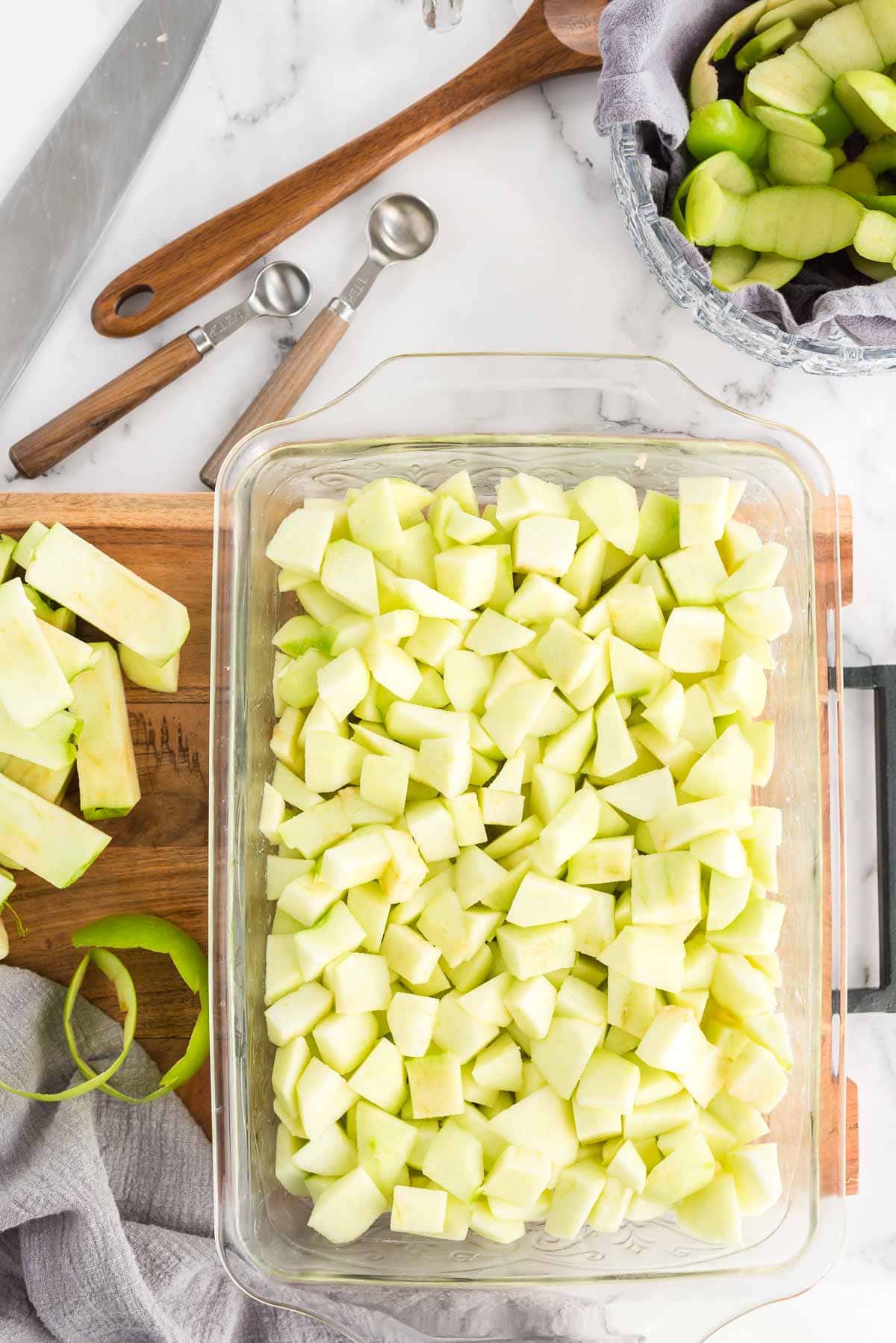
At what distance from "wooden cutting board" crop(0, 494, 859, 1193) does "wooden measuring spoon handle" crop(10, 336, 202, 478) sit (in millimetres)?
82

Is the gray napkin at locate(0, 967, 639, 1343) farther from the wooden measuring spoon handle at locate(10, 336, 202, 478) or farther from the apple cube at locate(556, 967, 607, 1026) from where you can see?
the wooden measuring spoon handle at locate(10, 336, 202, 478)

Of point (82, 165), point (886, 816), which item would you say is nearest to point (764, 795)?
point (886, 816)

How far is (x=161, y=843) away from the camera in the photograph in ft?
4.27

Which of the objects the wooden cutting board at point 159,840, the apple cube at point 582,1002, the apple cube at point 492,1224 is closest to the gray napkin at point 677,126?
the wooden cutting board at point 159,840

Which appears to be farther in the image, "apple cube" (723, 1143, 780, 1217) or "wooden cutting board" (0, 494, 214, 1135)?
"wooden cutting board" (0, 494, 214, 1135)

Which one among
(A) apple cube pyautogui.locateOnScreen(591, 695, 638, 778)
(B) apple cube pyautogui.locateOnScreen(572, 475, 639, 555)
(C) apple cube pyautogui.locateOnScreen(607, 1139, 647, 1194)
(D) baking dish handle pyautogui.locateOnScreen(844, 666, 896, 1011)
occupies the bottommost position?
Result: (D) baking dish handle pyautogui.locateOnScreen(844, 666, 896, 1011)

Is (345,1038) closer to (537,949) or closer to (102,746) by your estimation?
(537,949)

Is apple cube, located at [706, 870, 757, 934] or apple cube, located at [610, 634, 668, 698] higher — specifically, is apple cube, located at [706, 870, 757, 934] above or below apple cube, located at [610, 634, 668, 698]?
below

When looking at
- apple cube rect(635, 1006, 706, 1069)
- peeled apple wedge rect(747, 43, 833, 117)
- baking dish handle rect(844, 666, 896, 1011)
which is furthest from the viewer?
baking dish handle rect(844, 666, 896, 1011)

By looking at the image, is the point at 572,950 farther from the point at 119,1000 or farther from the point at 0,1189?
the point at 0,1189

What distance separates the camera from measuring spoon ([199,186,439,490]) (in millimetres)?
1314

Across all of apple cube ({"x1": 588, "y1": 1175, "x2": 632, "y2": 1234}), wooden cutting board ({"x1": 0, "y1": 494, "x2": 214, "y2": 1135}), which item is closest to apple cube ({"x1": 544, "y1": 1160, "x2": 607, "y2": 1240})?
apple cube ({"x1": 588, "y1": 1175, "x2": 632, "y2": 1234})

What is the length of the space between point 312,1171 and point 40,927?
16.8 inches

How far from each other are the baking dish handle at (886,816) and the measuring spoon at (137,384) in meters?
0.81
